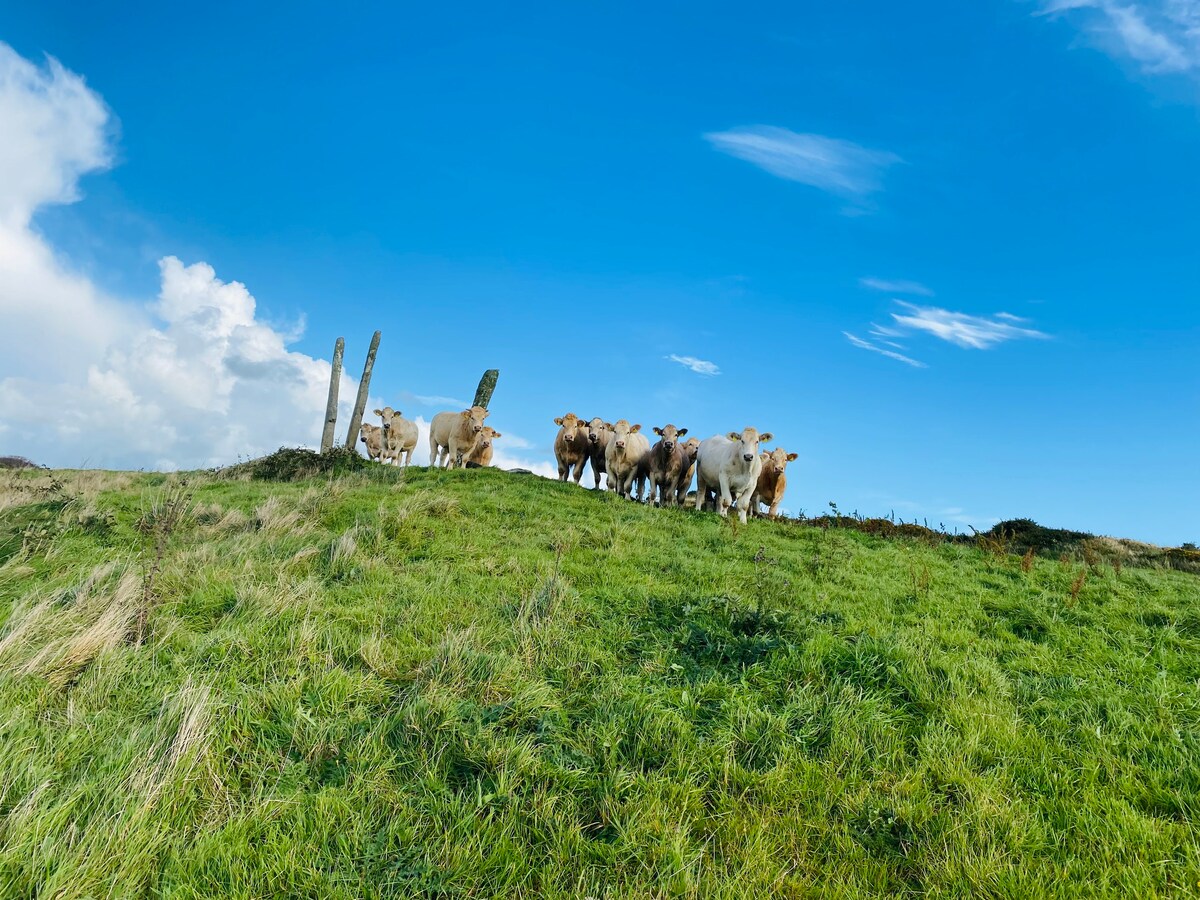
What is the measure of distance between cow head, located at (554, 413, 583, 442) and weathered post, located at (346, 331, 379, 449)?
1074 centimetres

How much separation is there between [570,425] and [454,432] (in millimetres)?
5777

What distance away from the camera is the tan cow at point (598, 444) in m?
21.4

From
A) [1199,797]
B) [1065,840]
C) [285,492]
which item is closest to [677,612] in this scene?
[1065,840]

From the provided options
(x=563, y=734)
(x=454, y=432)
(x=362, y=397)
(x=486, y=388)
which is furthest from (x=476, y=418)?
(x=563, y=734)

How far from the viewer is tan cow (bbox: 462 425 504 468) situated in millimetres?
26172

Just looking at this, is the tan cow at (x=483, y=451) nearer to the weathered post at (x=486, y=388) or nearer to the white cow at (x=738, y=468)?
the weathered post at (x=486, y=388)

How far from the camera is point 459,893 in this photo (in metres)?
3.44

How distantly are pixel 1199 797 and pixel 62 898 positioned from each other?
6.72m

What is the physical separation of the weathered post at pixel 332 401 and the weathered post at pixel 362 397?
2.42ft

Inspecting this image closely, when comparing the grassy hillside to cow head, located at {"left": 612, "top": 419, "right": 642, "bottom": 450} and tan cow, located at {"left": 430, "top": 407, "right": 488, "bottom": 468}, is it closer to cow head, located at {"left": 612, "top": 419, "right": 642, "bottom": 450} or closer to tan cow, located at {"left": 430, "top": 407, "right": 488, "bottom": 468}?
cow head, located at {"left": 612, "top": 419, "right": 642, "bottom": 450}

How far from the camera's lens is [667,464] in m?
20.0

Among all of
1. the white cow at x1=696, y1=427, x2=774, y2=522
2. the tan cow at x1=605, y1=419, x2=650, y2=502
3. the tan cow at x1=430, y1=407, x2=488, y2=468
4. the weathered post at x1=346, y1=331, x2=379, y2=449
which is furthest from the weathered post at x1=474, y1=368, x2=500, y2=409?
the white cow at x1=696, y1=427, x2=774, y2=522

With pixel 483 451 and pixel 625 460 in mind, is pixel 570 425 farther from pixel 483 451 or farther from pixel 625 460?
pixel 483 451

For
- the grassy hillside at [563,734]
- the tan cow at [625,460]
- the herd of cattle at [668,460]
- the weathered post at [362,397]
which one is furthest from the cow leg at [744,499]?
the weathered post at [362,397]
